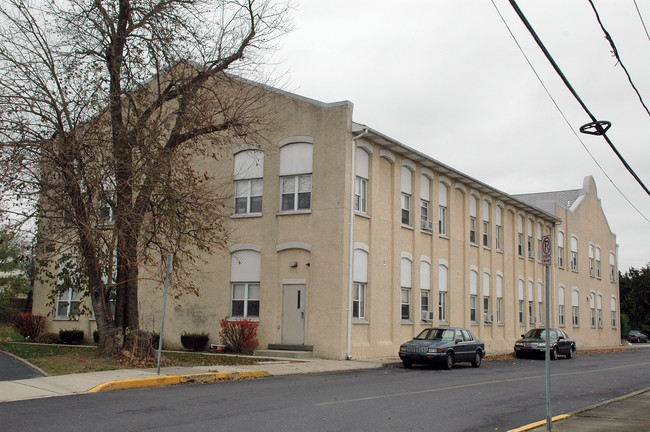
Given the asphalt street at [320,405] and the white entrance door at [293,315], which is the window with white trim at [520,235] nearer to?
the white entrance door at [293,315]

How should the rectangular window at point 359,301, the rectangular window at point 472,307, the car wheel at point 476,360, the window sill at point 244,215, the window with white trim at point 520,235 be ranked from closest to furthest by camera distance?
the car wheel at point 476,360 → the rectangular window at point 359,301 → the window sill at point 244,215 → the rectangular window at point 472,307 → the window with white trim at point 520,235

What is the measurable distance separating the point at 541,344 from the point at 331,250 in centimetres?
1270

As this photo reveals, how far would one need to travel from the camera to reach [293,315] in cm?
2447

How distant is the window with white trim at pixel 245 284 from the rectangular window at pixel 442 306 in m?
9.68

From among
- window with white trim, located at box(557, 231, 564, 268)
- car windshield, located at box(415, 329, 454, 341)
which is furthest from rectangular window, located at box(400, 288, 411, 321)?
window with white trim, located at box(557, 231, 564, 268)

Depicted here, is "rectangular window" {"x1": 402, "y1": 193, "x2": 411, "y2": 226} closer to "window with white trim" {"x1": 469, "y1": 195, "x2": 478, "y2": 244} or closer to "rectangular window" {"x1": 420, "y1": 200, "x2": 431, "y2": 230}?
"rectangular window" {"x1": 420, "y1": 200, "x2": 431, "y2": 230}

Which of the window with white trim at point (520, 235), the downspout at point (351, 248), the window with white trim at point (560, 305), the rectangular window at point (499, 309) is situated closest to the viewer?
the downspout at point (351, 248)

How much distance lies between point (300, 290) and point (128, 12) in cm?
1148

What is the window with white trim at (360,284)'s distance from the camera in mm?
24578

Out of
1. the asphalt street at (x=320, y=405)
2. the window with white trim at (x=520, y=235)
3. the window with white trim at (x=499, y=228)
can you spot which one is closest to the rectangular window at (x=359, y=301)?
the asphalt street at (x=320, y=405)

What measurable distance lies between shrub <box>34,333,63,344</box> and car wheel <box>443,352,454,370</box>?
17.9m

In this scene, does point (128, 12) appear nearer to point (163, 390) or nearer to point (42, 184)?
point (42, 184)

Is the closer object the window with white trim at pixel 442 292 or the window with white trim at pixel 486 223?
the window with white trim at pixel 442 292

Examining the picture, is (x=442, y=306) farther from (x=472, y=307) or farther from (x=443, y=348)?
(x=443, y=348)
